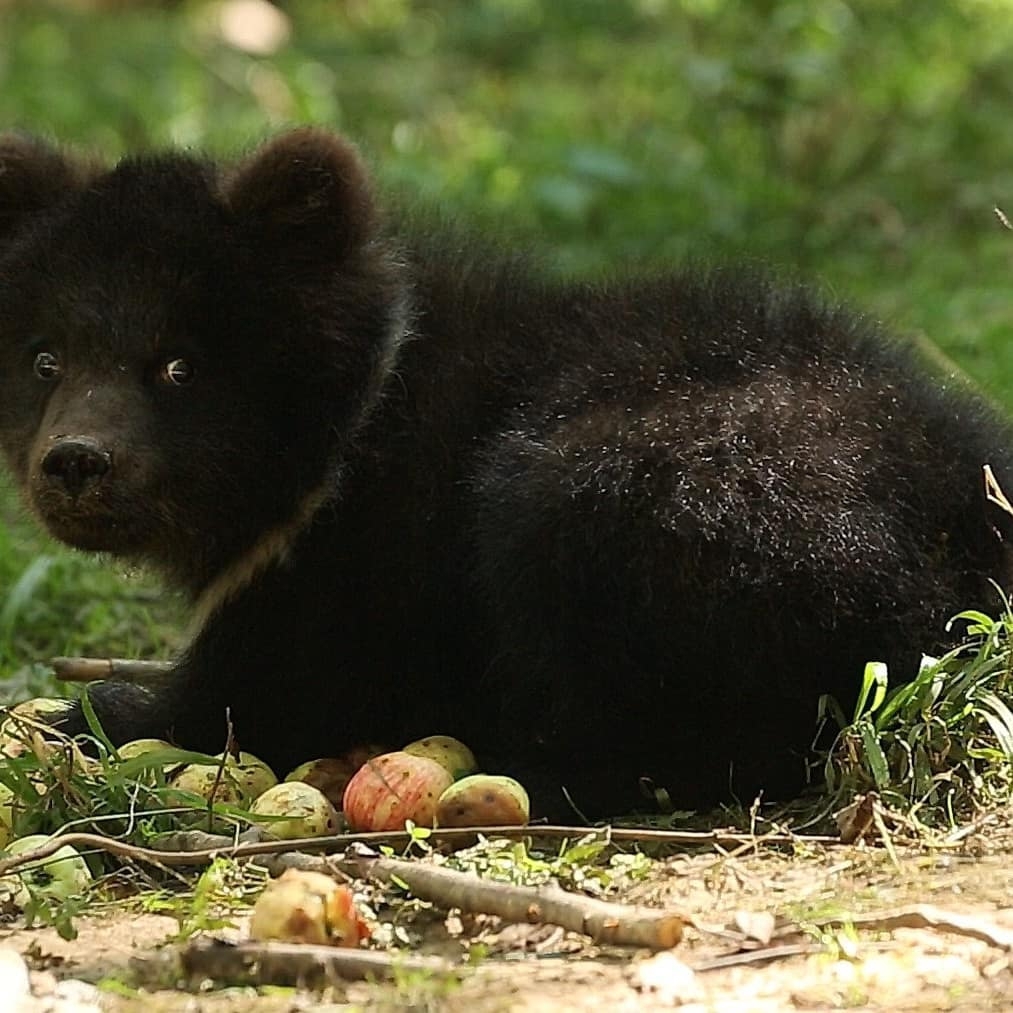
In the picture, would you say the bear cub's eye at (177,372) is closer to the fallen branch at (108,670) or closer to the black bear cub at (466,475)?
the black bear cub at (466,475)

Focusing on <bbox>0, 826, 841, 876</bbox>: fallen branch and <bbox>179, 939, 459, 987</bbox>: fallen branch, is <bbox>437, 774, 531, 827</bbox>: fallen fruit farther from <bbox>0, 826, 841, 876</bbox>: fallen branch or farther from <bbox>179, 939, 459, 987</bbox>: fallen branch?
<bbox>179, 939, 459, 987</bbox>: fallen branch

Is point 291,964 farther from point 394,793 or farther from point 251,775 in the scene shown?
point 251,775

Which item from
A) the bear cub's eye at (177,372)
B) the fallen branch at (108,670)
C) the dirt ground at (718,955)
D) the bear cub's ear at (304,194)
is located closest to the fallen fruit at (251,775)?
the fallen branch at (108,670)

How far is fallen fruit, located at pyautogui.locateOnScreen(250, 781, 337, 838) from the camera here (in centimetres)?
434

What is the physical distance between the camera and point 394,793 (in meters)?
4.41

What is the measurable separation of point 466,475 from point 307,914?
183 centimetres

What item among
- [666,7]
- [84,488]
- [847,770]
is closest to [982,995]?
[847,770]

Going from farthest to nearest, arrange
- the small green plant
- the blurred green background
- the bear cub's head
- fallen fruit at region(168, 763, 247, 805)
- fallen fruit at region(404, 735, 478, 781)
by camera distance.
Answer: the blurred green background, the bear cub's head, fallen fruit at region(404, 735, 478, 781), fallen fruit at region(168, 763, 247, 805), the small green plant

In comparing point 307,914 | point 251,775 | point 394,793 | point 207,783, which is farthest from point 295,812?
point 307,914

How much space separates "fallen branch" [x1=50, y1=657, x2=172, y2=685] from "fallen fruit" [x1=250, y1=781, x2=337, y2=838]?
1.24 m

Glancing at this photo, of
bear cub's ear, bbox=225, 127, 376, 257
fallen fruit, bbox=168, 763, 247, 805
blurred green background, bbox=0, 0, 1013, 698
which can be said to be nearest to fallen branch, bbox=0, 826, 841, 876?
fallen fruit, bbox=168, 763, 247, 805

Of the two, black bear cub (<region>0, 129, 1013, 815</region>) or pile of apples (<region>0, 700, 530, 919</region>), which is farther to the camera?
black bear cub (<region>0, 129, 1013, 815</region>)

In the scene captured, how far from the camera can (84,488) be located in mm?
4898

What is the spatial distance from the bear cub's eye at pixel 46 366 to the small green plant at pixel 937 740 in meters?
2.36
